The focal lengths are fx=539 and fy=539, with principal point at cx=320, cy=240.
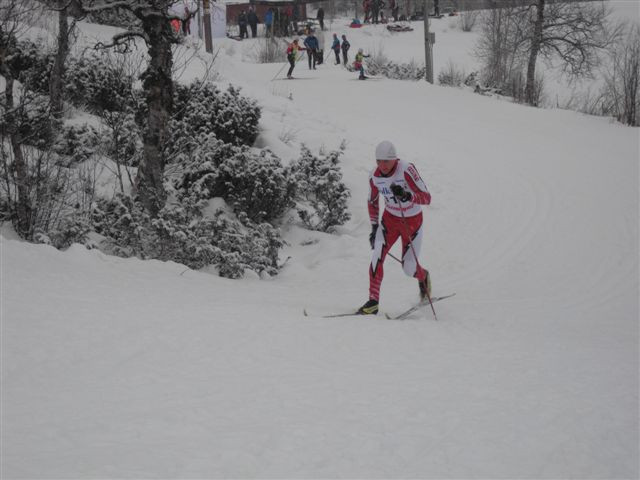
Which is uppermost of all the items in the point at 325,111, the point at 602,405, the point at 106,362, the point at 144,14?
the point at 144,14

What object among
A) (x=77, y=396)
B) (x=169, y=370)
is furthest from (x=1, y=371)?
(x=169, y=370)

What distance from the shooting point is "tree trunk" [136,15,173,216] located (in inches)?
280

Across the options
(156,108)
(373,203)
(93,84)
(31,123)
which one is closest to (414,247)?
(373,203)

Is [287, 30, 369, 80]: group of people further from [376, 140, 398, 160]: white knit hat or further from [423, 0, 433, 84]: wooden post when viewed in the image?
[376, 140, 398, 160]: white knit hat

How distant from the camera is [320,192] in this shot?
34.0ft

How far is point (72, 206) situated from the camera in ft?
25.4

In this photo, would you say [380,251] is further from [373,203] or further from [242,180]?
[242,180]

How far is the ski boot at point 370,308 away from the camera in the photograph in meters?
5.92

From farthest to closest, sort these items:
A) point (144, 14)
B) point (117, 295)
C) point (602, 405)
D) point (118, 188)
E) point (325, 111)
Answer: point (325, 111) < point (118, 188) < point (144, 14) < point (117, 295) < point (602, 405)

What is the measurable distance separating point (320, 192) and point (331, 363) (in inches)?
254

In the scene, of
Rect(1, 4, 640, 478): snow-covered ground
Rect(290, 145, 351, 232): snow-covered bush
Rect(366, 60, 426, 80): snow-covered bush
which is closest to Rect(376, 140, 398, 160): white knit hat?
Rect(1, 4, 640, 478): snow-covered ground

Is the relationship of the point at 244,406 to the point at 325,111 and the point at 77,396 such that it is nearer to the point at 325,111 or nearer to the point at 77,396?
the point at 77,396

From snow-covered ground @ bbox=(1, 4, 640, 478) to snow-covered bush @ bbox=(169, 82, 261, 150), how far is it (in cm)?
248

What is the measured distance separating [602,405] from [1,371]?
3878mm
